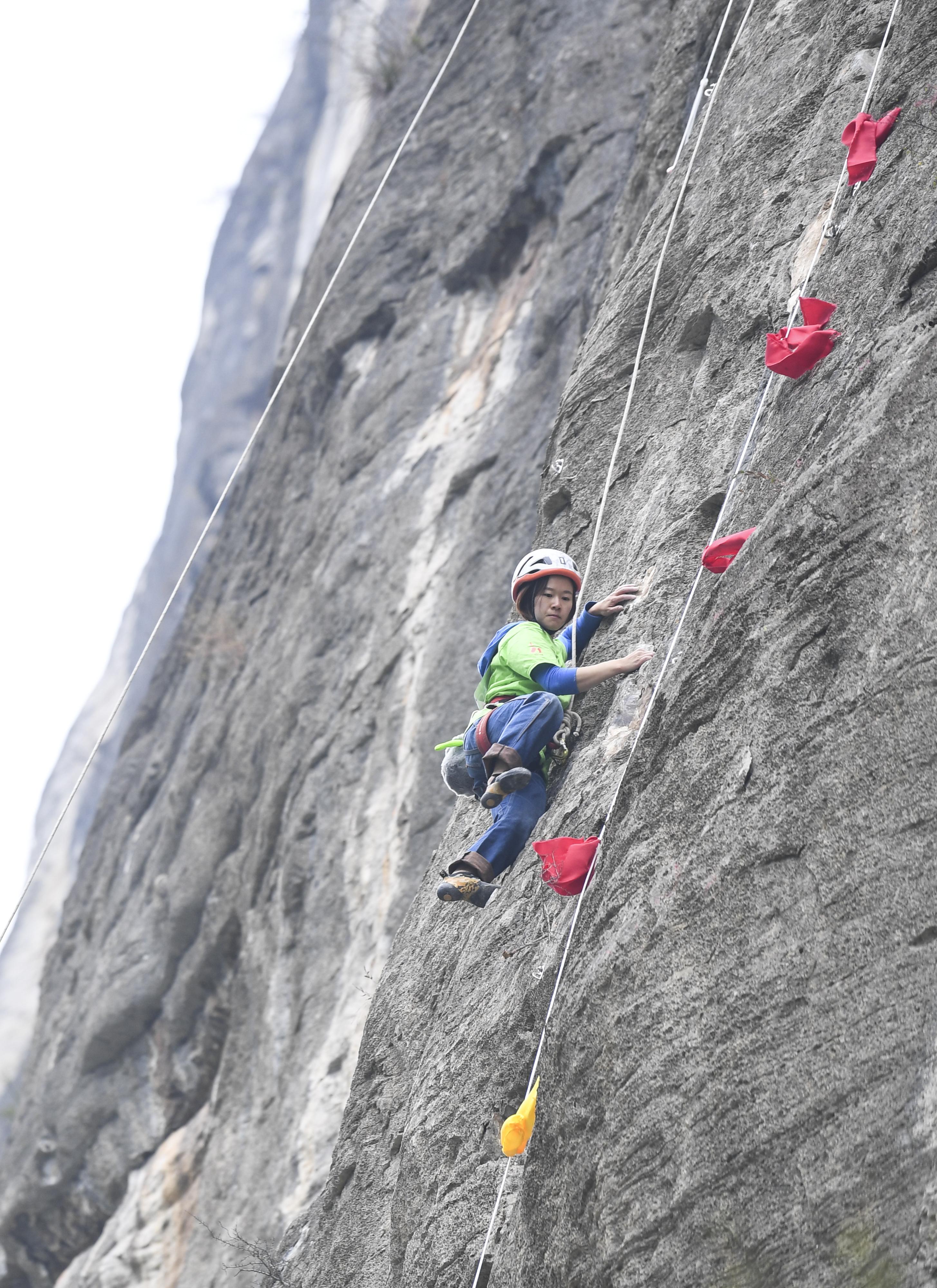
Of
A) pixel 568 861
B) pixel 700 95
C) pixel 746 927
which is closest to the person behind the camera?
pixel 746 927

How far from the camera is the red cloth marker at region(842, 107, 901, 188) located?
4.77 metres

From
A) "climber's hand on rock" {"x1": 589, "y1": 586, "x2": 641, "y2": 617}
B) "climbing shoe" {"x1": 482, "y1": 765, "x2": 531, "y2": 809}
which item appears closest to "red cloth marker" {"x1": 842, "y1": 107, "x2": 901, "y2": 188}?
"climber's hand on rock" {"x1": 589, "y1": 586, "x2": 641, "y2": 617}

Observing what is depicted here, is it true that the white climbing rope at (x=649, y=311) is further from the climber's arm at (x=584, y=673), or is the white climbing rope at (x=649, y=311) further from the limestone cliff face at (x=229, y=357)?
the limestone cliff face at (x=229, y=357)

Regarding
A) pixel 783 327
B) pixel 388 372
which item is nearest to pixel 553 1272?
pixel 783 327

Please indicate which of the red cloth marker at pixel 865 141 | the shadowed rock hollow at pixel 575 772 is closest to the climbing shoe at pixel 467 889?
the shadowed rock hollow at pixel 575 772

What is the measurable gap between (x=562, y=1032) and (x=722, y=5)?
24.5ft

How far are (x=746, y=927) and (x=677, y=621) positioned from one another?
1.90m

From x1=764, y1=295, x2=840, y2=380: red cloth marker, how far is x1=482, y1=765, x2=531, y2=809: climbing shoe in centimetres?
179

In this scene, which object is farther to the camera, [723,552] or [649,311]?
[649,311]

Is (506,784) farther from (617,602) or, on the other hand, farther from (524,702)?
(617,602)

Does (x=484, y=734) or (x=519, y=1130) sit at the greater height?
(x=484, y=734)

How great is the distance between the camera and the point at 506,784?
499cm

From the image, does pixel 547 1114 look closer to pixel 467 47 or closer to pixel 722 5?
pixel 722 5

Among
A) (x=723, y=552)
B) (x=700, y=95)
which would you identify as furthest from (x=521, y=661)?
(x=700, y=95)
